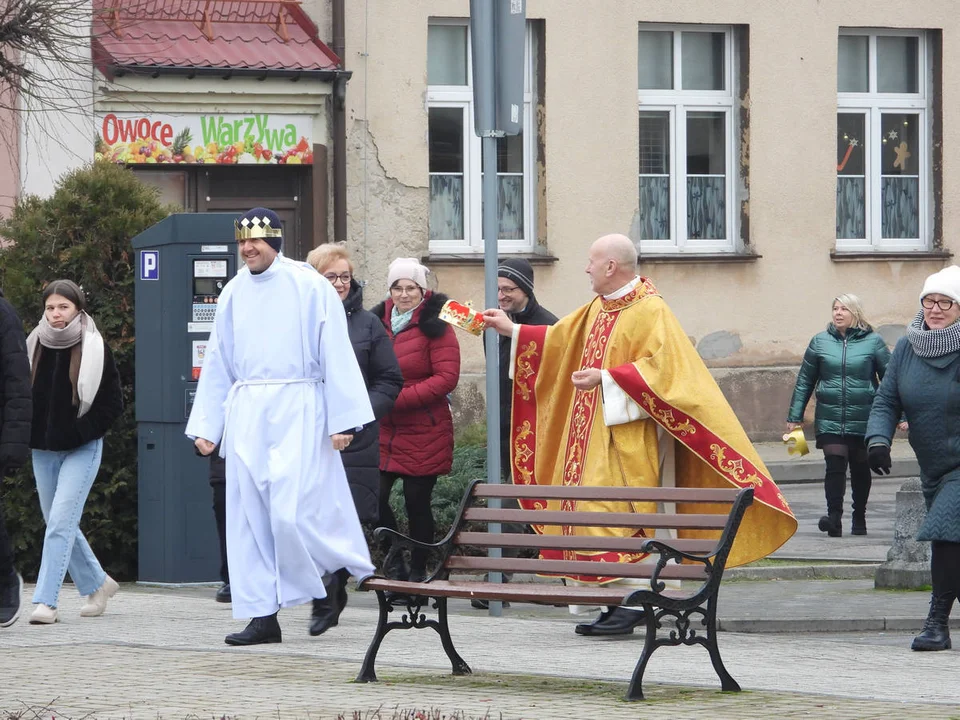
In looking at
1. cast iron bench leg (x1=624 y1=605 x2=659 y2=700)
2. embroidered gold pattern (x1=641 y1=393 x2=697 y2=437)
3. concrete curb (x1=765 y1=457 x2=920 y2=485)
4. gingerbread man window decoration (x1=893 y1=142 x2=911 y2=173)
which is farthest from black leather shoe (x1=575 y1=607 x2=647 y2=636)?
gingerbread man window decoration (x1=893 y1=142 x2=911 y2=173)

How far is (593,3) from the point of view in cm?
2169

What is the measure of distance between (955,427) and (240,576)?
3.24 metres

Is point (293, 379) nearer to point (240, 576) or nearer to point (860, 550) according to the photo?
point (240, 576)

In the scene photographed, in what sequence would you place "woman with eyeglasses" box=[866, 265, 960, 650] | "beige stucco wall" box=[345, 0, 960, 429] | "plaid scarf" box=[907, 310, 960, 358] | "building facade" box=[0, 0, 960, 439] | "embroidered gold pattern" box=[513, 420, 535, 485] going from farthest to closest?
"beige stucco wall" box=[345, 0, 960, 429] → "building facade" box=[0, 0, 960, 439] → "embroidered gold pattern" box=[513, 420, 535, 485] → "plaid scarf" box=[907, 310, 960, 358] → "woman with eyeglasses" box=[866, 265, 960, 650]

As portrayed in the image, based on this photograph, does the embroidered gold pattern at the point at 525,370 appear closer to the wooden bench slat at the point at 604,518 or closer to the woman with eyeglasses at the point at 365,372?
the woman with eyeglasses at the point at 365,372

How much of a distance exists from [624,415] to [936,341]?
1453mm

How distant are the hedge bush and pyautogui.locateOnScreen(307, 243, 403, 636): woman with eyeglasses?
2262 millimetres

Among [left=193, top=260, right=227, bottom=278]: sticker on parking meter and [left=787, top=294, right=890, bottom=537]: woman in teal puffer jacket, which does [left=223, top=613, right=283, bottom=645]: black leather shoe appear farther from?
[left=787, top=294, right=890, bottom=537]: woman in teal puffer jacket

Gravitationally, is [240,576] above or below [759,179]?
below

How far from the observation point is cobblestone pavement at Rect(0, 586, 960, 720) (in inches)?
262

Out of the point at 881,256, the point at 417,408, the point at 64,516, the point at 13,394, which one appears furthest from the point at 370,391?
the point at 881,256

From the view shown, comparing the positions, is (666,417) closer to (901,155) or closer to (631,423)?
(631,423)

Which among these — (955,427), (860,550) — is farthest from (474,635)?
(860,550)

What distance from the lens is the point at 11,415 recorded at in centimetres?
907
